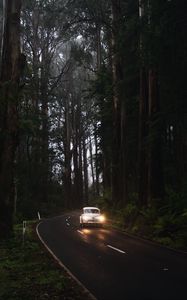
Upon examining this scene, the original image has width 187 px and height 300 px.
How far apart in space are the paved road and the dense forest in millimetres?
2646

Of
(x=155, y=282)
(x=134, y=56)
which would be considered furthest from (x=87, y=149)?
(x=155, y=282)

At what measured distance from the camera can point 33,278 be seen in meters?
11.7

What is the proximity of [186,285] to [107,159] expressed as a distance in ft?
126

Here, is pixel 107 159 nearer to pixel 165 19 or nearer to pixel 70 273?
pixel 165 19

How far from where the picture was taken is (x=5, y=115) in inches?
760

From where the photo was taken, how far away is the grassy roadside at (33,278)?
31.7 ft

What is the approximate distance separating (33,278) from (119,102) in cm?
2711

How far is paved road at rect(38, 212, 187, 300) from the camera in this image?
998 centimetres

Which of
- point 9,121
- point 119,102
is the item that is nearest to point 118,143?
point 119,102

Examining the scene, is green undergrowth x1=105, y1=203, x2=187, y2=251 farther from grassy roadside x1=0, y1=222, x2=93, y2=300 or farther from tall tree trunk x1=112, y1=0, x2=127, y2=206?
tall tree trunk x1=112, y1=0, x2=127, y2=206

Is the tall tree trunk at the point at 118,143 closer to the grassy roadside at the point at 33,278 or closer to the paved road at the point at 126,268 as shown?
the paved road at the point at 126,268

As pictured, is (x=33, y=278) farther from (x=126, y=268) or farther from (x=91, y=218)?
(x=91, y=218)

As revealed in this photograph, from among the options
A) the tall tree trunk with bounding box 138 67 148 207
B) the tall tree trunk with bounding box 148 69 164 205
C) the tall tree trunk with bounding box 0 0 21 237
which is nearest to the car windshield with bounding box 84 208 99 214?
the tall tree trunk with bounding box 138 67 148 207

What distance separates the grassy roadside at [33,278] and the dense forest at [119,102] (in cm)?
432
